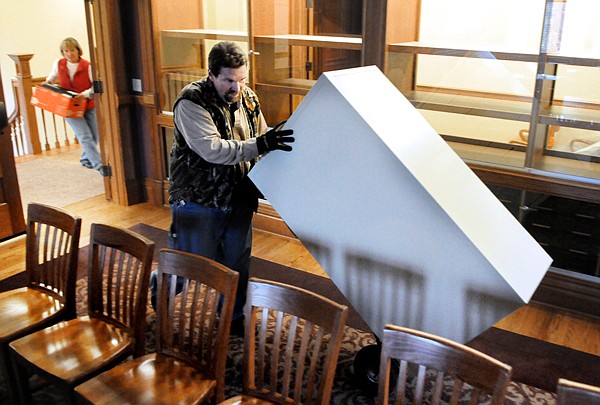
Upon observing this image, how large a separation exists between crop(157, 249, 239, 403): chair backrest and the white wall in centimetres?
701

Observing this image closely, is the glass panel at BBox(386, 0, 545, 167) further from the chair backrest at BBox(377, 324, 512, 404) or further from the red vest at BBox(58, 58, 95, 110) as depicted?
the red vest at BBox(58, 58, 95, 110)

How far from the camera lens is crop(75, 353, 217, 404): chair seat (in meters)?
1.82

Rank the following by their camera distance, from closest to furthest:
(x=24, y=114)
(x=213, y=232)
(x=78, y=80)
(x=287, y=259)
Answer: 1. (x=213, y=232)
2. (x=287, y=259)
3. (x=78, y=80)
4. (x=24, y=114)

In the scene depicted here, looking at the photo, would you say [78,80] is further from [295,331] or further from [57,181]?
[295,331]

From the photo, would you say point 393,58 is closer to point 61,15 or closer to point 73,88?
point 73,88

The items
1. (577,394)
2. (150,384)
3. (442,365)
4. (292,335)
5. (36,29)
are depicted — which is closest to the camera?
(577,394)

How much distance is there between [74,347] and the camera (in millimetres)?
2092

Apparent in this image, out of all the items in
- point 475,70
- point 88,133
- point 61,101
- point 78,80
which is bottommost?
point 88,133

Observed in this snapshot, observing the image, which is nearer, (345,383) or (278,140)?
(278,140)

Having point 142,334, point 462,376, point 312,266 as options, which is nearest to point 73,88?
point 312,266

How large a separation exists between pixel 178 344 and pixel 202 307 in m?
0.20

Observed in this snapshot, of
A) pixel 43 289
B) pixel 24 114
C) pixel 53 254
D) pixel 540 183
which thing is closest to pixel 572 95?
pixel 540 183

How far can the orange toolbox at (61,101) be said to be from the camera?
17.7ft

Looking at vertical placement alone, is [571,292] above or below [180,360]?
below
